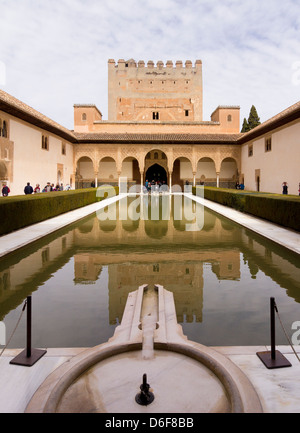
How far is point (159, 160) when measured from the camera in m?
34.6

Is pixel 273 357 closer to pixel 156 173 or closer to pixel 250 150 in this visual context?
pixel 250 150

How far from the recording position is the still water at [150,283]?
3.37 meters

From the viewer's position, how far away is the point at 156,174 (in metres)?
36.0

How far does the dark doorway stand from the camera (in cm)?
3569

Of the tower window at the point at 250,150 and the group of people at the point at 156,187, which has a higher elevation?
the tower window at the point at 250,150

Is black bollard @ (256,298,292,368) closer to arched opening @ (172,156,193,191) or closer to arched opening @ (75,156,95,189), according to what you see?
arched opening @ (75,156,95,189)

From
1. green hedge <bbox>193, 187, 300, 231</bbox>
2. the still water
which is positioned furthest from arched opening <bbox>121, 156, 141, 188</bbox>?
the still water

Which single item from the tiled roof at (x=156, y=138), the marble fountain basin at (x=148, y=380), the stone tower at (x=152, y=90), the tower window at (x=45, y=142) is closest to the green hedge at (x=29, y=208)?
the marble fountain basin at (x=148, y=380)

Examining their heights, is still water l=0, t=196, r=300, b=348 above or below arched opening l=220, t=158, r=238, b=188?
below

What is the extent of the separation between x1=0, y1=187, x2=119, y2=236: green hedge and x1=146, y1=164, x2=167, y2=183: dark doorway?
66.2 ft

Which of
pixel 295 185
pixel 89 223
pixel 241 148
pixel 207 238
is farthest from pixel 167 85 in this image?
pixel 207 238

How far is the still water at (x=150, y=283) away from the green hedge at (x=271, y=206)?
169cm

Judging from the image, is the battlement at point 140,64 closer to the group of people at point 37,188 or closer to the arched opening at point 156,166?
the arched opening at point 156,166

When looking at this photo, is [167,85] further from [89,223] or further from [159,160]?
[89,223]
